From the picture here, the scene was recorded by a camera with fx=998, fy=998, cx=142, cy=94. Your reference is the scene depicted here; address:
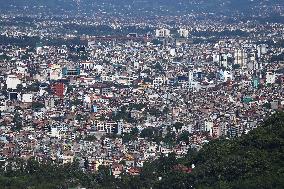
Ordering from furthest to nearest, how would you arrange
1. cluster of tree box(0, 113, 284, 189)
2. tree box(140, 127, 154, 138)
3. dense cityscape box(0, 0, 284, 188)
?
tree box(140, 127, 154, 138) < dense cityscape box(0, 0, 284, 188) < cluster of tree box(0, 113, 284, 189)

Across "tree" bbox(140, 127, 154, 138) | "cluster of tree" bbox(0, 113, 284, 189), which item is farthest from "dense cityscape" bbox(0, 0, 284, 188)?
"cluster of tree" bbox(0, 113, 284, 189)

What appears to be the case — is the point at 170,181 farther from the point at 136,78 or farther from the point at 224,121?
the point at 136,78

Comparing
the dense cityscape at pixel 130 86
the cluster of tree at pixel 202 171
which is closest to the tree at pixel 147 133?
the dense cityscape at pixel 130 86

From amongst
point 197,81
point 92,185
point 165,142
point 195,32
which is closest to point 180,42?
point 195,32

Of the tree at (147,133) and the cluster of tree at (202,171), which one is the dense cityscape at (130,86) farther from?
the cluster of tree at (202,171)

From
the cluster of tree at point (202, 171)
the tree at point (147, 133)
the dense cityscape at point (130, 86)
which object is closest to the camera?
the cluster of tree at point (202, 171)

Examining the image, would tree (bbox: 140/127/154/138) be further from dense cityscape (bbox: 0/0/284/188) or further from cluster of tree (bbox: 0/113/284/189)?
cluster of tree (bbox: 0/113/284/189)
